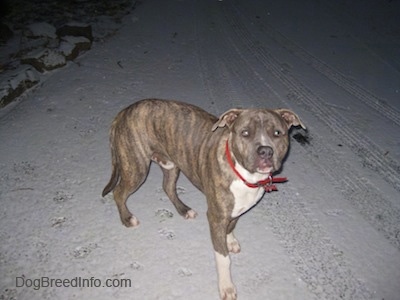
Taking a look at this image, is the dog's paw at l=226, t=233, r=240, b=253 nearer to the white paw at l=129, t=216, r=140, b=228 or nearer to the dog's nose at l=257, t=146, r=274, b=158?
the white paw at l=129, t=216, r=140, b=228

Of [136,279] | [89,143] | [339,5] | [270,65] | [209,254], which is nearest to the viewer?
[136,279]

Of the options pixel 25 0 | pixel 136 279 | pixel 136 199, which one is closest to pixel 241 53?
pixel 136 199

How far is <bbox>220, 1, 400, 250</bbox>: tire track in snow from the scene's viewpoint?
12.1 ft

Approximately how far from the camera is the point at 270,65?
6.69 m

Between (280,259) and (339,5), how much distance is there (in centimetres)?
846

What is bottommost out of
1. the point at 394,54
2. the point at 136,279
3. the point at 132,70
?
the point at 136,279

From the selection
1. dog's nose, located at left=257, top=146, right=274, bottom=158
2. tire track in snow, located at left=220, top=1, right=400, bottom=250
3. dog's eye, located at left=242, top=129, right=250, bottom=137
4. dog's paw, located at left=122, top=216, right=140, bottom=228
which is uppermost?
dog's eye, located at left=242, top=129, right=250, bottom=137

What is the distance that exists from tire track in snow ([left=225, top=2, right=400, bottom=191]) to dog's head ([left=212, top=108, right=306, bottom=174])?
87.1 inches

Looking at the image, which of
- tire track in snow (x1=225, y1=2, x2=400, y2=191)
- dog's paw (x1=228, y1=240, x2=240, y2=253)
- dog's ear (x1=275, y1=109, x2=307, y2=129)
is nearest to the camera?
dog's ear (x1=275, y1=109, x2=307, y2=129)

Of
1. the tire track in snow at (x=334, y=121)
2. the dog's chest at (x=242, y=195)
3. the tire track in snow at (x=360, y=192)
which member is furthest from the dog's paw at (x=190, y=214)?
the tire track in snow at (x=334, y=121)

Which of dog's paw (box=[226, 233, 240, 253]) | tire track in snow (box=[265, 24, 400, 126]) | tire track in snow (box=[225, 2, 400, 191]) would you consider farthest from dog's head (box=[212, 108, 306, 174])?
tire track in snow (box=[265, 24, 400, 126])

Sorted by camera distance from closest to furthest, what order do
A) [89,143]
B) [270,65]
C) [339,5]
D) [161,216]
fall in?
[161,216] → [89,143] → [270,65] → [339,5]

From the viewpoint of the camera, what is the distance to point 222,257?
3.08 m

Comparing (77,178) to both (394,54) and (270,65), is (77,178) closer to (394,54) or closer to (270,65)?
(270,65)
